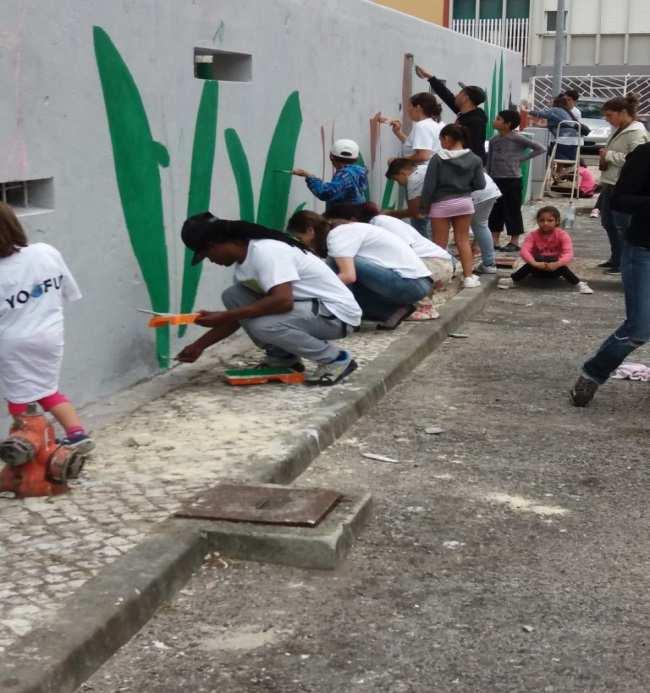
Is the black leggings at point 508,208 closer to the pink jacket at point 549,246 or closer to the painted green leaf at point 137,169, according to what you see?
the pink jacket at point 549,246

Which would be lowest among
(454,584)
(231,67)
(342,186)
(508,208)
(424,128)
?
(454,584)

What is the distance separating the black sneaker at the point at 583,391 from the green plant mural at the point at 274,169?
2.61 meters

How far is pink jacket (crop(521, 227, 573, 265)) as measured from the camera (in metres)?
11.6

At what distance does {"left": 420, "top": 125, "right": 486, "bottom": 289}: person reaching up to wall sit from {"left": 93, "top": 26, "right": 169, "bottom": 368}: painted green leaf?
13.0ft

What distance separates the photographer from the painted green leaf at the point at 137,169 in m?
6.30

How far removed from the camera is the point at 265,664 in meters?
3.70

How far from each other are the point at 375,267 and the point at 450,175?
7.48ft

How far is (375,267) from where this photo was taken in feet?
27.9

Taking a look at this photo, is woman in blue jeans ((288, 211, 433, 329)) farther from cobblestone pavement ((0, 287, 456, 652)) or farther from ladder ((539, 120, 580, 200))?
ladder ((539, 120, 580, 200))

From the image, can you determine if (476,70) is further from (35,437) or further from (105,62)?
(35,437)

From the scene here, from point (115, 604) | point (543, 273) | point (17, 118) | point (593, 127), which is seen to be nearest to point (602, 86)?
point (593, 127)

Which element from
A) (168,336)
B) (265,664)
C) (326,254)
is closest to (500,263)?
(326,254)

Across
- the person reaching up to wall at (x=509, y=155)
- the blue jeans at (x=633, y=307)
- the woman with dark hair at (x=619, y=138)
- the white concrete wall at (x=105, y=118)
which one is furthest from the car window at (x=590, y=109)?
the blue jeans at (x=633, y=307)

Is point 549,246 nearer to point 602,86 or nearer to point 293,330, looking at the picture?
point 293,330
